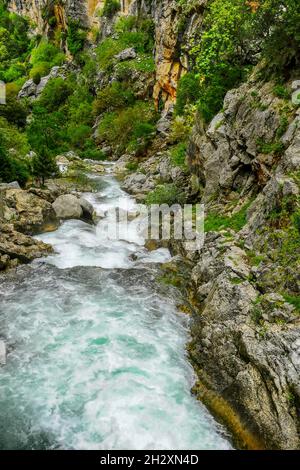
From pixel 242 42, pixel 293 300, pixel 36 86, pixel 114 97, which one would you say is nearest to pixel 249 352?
pixel 293 300

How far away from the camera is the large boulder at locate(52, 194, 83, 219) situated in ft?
76.1

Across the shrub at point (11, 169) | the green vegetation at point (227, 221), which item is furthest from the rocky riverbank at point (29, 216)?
the green vegetation at point (227, 221)

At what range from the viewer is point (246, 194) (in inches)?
671

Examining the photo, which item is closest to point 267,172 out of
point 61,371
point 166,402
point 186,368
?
point 186,368

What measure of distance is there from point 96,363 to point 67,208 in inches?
557

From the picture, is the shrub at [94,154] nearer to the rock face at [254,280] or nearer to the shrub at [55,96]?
the shrub at [55,96]

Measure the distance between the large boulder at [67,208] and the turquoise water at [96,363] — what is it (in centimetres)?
596

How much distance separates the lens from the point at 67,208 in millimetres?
23406

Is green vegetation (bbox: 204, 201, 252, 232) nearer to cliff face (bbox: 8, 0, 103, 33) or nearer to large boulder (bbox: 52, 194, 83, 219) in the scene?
large boulder (bbox: 52, 194, 83, 219)

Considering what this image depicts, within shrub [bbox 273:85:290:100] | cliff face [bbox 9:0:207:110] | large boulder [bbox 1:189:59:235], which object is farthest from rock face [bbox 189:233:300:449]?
cliff face [bbox 9:0:207:110]

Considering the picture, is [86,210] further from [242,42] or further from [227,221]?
[242,42]

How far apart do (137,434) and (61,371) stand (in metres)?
3.15

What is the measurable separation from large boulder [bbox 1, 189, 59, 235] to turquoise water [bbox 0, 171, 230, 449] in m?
3.80
